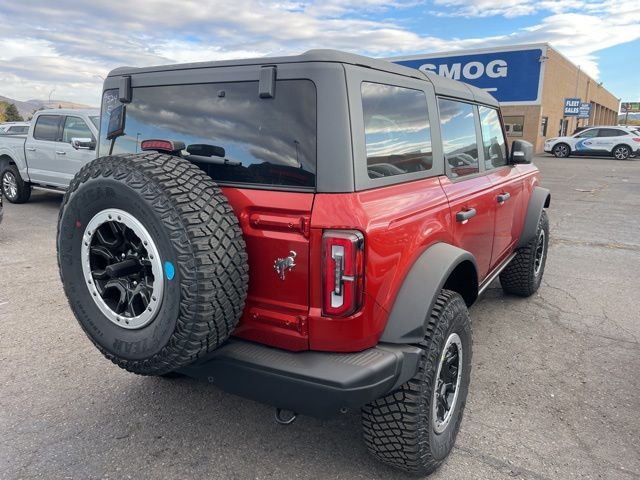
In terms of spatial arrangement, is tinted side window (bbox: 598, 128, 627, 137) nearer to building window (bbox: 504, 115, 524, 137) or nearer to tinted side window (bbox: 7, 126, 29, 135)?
building window (bbox: 504, 115, 524, 137)

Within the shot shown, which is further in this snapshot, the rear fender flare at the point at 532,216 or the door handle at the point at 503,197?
the rear fender flare at the point at 532,216

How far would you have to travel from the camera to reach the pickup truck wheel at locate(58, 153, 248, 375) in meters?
1.90

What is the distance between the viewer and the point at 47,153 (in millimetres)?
9109

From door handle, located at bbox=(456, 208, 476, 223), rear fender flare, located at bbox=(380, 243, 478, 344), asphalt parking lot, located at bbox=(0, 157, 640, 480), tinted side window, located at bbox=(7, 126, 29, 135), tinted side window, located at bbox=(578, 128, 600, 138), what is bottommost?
asphalt parking lot, located at bbox=(0, 157, 640, 480)

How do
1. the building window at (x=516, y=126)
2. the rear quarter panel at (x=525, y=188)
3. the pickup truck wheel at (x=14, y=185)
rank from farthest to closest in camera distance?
the building window at (x=516, y=126), the pickup truck wheel at (x=14, y=185), the rear quarter panel at (x=525, y=188)

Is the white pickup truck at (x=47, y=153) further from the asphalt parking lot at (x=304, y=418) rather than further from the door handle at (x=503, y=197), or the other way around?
the door handle at (x=503, y=197)

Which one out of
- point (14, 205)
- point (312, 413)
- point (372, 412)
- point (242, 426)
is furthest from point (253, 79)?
point (14, 205)

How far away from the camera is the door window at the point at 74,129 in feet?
28.1

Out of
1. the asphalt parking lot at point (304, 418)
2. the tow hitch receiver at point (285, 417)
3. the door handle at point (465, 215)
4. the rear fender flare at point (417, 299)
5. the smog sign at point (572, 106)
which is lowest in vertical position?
the asphalt parking lot at point (304, 418)

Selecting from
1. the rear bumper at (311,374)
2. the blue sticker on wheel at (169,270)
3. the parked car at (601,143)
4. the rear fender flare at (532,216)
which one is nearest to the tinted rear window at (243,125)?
the blue sticker on wheel at (169,270)

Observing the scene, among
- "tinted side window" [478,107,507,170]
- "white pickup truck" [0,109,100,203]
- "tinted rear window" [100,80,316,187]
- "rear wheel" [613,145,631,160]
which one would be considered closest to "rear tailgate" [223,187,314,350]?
"tinted rear window" [100,80,316,187]

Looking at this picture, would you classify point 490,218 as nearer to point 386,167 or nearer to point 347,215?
point 386,167

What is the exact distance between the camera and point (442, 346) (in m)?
2.32

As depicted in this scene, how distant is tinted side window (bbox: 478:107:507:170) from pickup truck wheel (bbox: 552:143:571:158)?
25.1 m
